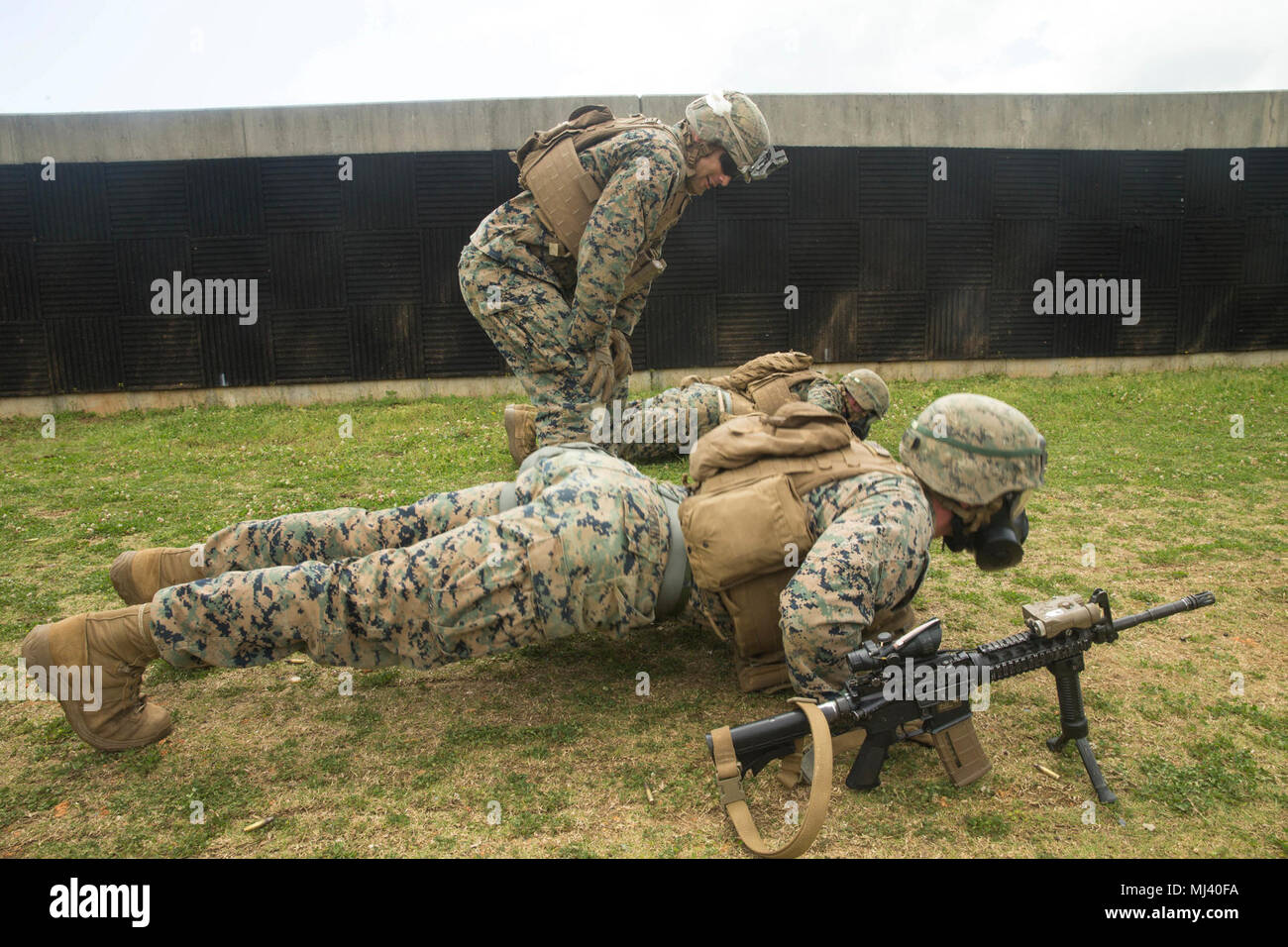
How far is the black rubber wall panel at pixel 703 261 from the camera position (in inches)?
326

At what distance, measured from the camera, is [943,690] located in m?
2.48

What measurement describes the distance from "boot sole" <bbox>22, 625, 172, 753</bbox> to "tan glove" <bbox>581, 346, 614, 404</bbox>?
96.6 inches

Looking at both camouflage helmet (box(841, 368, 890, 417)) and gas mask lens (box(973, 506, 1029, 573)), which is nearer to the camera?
gas mask lens (box(973, 506, 1029, 573))

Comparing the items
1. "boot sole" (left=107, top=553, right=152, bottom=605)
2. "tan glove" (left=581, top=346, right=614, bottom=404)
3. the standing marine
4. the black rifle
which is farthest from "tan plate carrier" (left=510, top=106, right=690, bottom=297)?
the black rifle

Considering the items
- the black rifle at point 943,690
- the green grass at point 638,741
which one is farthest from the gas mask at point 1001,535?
the green grass at point 638,741

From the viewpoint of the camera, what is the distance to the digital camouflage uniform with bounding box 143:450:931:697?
8.07ft

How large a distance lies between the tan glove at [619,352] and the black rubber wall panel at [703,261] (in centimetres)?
381

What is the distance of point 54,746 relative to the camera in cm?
277

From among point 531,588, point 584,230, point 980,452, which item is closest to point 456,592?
point 531,588

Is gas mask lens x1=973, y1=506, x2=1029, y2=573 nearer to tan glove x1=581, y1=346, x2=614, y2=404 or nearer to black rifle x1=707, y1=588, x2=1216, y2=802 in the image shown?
black rifle x1=707, y1=588, x2=1216, y2=802

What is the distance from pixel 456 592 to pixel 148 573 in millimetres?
1173

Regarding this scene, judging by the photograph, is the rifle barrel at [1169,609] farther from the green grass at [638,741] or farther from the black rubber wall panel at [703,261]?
the black rubber wall panel at [703,261]

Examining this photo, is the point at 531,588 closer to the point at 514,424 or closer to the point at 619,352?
the point at 619,352

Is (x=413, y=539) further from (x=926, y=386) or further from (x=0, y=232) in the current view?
(x=0, y=232)
